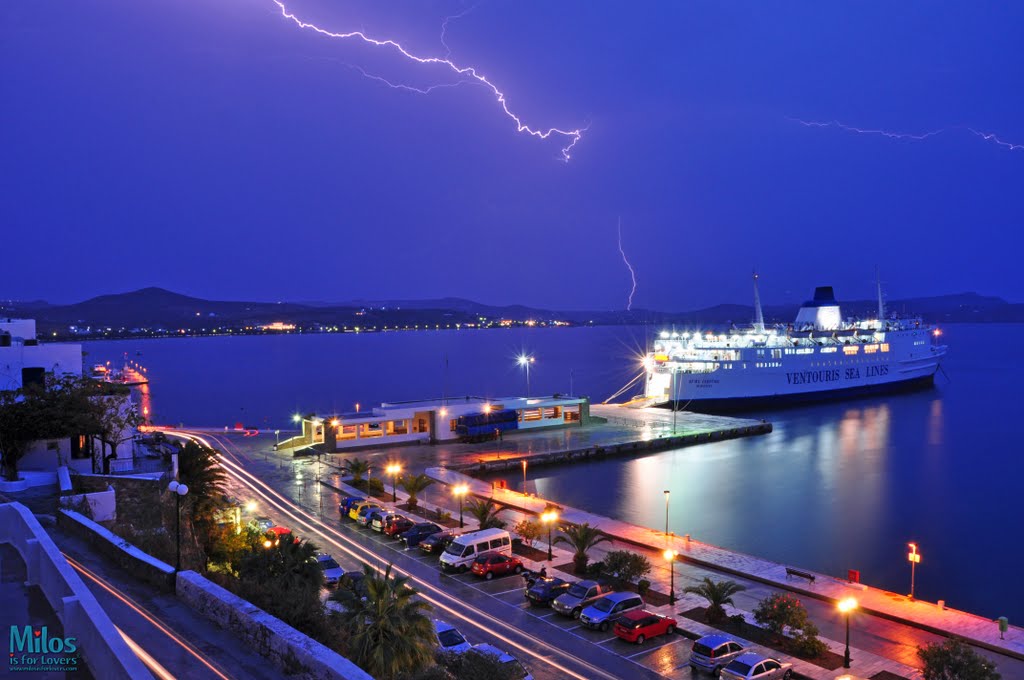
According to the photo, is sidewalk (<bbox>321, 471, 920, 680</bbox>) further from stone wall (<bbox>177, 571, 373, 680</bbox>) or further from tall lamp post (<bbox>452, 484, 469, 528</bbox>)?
stone wall (<bbox>177, 571, 373, 680</bbox>)

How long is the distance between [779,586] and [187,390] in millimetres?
85134

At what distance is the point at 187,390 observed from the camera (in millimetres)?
89812

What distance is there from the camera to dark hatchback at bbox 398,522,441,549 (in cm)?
2025

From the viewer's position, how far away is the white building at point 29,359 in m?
24.6

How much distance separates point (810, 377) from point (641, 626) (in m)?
58.6

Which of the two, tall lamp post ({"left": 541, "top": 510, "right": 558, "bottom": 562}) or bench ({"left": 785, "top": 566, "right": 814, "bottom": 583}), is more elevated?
tall lamp post ({"left": 541, "top": 510, "right": 558, "bottom": 562})

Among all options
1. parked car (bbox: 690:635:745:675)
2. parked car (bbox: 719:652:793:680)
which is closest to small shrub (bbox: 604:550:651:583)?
parked car (bbox: 690:635:745:675)

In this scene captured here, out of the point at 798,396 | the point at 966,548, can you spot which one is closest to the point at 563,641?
the point at 966,548

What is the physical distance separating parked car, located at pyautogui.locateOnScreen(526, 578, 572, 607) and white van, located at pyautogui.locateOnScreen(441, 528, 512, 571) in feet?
7.56

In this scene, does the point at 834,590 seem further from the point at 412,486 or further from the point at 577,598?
the point at 412,486

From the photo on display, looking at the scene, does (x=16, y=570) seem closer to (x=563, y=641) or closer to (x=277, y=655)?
(x=277, y=655)

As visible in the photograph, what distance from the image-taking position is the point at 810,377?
221 feet

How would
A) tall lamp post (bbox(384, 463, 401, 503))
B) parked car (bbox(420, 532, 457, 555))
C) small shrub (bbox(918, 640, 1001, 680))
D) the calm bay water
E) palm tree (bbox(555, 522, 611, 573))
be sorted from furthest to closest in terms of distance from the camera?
tall lamp post (bbox(384, 463, 401, 503)), the calm bay water, parked car (bbox(420, 532, 457, 555)), palm tree (bbox(555, 522, 611, 573)), small shrub (bbox(918, 640, 1001, 680))

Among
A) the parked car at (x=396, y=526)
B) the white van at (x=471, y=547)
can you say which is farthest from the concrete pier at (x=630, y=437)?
the white van at (x=471, y=547)
